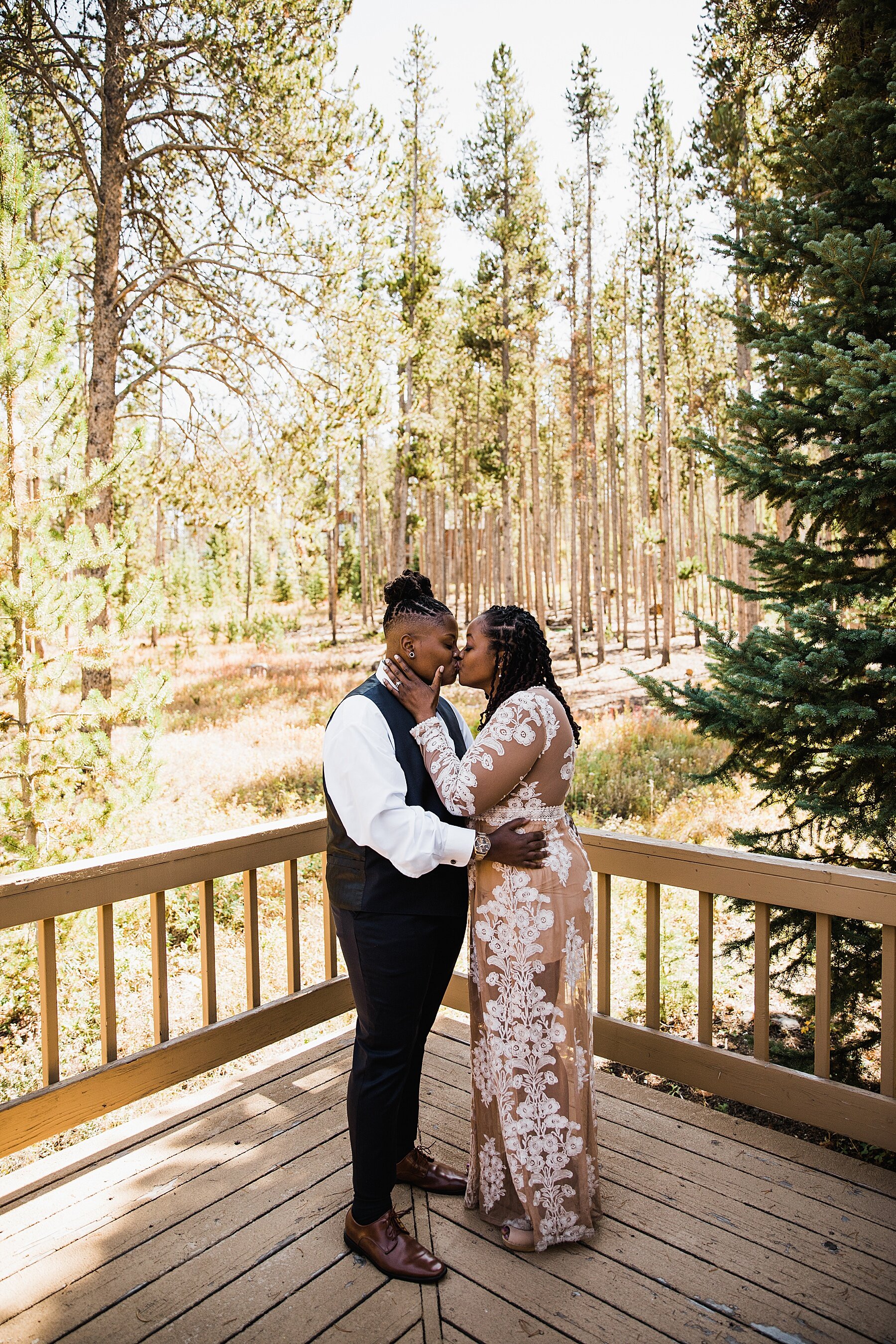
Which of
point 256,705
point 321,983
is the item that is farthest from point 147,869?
point 256,705

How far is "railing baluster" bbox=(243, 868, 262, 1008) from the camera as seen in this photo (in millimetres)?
3193

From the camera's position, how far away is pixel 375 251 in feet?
25.4

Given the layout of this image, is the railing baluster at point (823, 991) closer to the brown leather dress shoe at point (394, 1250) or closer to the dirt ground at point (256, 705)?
the brown leather dress shoe at point (394, 1250)

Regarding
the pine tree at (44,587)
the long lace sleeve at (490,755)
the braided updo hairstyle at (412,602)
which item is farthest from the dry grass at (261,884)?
the braided updo hairstyle at (412,602)

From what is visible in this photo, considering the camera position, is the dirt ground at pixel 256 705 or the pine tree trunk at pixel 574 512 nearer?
the dirt ground at pixel 256 705

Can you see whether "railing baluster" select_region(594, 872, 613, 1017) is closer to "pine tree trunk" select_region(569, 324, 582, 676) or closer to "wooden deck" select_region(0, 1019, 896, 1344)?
"wooden deck" select_region(0, 1019, 896, 1344)

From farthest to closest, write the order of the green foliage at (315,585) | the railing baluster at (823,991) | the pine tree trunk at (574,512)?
the green foliage at (315,585), the pine tree trunk at (574,512), the railing baluster at (823,991)

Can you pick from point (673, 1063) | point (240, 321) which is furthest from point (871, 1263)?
point (240, 321)

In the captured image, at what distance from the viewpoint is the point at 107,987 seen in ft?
8.98

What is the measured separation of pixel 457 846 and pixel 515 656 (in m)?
0.57

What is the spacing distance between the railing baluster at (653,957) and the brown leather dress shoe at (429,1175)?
943 millimetres

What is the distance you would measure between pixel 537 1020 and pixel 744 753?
76.0 inches

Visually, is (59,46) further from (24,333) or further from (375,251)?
(24,333)

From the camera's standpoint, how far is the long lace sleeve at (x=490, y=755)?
2.12 m
